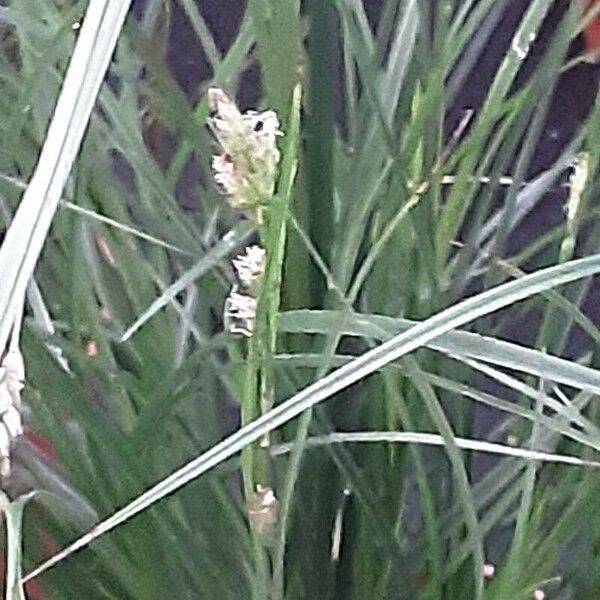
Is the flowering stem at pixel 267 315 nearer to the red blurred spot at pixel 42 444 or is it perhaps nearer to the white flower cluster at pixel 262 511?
the white flower cluster at pixel 262 511

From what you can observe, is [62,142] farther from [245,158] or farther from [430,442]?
[430,442]

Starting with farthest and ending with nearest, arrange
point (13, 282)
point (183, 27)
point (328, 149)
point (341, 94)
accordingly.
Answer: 1. point (183, 27)
2. point (341, 94)
3. point (328, 149)
4. point (13, 282)

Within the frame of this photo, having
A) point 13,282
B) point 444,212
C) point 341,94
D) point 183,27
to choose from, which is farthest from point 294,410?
point 183,27

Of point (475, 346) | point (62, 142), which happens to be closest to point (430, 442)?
point (475, 346)

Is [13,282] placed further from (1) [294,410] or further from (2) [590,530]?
(2) [590,530]

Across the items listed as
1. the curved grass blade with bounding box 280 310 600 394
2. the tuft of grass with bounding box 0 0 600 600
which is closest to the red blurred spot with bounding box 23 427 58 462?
the tuft of grass with bounding box 0 0 600 600

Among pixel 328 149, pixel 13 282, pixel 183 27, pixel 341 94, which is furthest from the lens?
pixel 183 27

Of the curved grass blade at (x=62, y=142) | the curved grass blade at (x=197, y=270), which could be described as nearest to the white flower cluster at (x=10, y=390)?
the curved grass blade at (x=62, y=142)

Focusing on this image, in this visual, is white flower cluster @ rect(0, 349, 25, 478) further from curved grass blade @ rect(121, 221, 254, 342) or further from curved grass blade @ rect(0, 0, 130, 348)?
curved grass blade @ rect(121, 221, 254, 342)

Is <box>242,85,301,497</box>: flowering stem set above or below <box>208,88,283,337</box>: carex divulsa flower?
below
